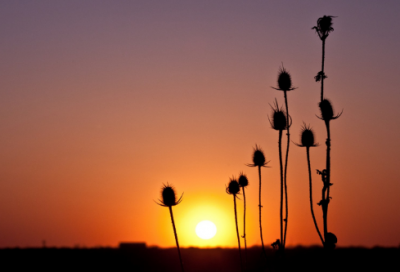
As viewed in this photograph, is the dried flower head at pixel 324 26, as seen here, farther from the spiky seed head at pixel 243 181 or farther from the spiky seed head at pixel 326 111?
the spiky seed head at pixel 243 181

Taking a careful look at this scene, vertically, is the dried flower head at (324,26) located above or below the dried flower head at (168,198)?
above

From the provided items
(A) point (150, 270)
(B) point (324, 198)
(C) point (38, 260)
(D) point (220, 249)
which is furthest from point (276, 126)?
(D) point (220, 249)

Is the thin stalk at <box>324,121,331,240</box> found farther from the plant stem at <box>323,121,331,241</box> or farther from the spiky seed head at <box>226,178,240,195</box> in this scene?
the spiky seed head at <box>226,178,240,195</box>

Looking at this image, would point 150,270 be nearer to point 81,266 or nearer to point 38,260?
point 81,266

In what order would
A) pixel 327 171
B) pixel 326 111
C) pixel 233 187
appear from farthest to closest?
1. pixel 233 187
2. pixel 326 111
3. pixel 327 171

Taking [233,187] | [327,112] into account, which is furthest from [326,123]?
[233,187]

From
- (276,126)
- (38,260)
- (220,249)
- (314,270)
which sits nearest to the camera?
(276,126)

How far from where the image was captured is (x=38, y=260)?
188 feet

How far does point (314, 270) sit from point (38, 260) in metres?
28.2

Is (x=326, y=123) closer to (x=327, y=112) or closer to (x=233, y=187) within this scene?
(x=327, y=112)

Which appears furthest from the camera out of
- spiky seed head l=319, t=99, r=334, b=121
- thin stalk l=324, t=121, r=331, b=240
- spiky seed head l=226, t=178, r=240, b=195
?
spiky seed head l=226, t=178, r=240, b=195

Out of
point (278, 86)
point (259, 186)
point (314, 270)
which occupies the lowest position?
point (314, 270)

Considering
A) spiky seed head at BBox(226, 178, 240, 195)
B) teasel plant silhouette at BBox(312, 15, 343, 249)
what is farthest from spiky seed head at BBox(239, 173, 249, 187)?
teasel plant silhouette at BBox(312, 15, 343, 249)

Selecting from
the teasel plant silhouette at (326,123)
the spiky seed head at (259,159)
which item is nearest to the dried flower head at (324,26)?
the teasel plant silhouette at (326,123)
